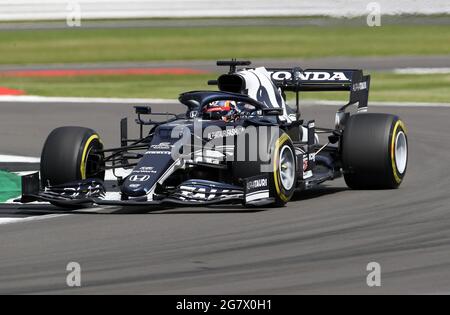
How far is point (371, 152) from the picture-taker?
11992mm

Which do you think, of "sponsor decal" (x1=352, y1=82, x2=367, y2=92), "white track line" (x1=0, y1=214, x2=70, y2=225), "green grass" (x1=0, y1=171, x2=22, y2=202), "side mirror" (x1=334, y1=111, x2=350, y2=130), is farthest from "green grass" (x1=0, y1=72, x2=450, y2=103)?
"white track line" (x1=0, y1=214, x2=70, y2=225)

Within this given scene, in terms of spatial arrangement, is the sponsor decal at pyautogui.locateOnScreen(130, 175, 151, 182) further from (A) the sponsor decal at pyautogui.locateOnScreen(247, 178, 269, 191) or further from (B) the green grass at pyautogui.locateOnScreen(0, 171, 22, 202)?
(B) the green grass at pyautogui.locateOnScreen(0, 171, 22, 202)

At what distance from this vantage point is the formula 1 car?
422 inches

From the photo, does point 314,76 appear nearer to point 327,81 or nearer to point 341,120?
point 327,81

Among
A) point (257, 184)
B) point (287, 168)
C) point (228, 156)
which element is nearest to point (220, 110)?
point (228, 156)

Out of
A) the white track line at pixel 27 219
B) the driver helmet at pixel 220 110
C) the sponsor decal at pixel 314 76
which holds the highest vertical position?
the sponsor decal at pixel 314 76

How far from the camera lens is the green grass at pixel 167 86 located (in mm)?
24750

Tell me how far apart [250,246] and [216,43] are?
3028 centimetres

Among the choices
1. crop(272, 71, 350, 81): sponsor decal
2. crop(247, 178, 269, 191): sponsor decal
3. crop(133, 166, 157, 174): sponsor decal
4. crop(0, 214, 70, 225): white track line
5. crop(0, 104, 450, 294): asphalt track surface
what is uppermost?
crop(272, 71, 350, 81): sponsor decal

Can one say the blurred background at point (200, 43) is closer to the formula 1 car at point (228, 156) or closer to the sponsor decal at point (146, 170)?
the formula 1 car at point (228, 156)

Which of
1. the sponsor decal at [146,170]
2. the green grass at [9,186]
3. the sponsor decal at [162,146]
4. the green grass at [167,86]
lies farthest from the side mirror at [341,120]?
the green grass at [167,86]

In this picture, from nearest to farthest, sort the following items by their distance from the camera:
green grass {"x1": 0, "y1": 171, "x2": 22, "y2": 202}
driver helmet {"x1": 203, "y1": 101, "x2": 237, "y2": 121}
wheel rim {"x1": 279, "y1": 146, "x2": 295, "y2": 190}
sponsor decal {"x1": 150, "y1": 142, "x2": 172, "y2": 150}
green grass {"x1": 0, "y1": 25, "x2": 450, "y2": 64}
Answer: sponsor decal {"x1": 150, "y1": 142, "x2": 172, "y2": 150} → wheel rim {"x1": 279, "y1": 146, "x2": 295, "y2": 190} → driver helmet {"x1": 203, "y1": 101, "x2": 237, "y2": 121} → green grass {"x1": 0, "y1": 171, "x2": 22, "y2": 202} → green grass {"x1": 0, "y1": 25, "x2": 450, "y2": 64}

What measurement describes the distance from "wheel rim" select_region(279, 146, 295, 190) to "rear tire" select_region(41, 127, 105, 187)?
6.41 feet
